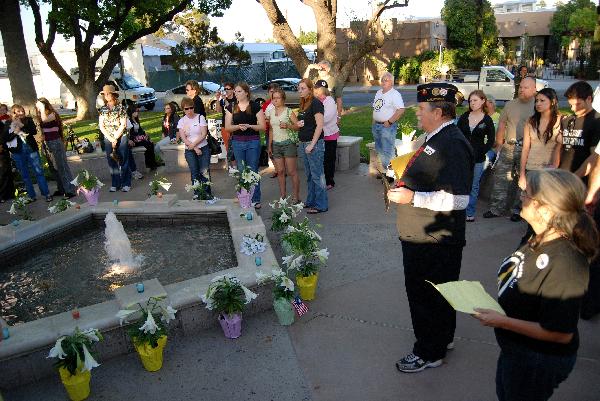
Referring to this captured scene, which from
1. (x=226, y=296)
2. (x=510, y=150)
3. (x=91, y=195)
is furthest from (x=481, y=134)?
(x=91, y=195)

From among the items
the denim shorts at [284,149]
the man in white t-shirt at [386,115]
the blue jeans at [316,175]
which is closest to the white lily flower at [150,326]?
the blue jeans at [316,175]

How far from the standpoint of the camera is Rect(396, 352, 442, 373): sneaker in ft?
11.3

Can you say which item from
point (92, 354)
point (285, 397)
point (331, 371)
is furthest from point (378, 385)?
point (92, 354)

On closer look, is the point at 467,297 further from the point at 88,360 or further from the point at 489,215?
the point at 489,215

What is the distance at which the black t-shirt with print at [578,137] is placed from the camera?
14.4ft

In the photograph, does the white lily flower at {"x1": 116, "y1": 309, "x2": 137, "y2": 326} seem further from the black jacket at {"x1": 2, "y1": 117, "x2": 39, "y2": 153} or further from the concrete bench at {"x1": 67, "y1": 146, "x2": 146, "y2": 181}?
the concrete bench at {"x1": 67, "y1": 146, "x2": 146, "y2": 181}

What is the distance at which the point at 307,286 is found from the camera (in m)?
4.45

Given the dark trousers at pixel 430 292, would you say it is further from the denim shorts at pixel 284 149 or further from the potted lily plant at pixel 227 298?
the denim shorts at pixel 284 149

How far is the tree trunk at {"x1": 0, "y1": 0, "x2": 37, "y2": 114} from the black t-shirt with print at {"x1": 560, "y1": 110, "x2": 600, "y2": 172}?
12879mm

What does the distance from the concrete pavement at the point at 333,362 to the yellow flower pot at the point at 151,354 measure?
0.19 ft

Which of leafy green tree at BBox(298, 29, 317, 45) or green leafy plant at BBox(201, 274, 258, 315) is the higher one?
leafy green tree at BBox(298, 29, 317, 45)

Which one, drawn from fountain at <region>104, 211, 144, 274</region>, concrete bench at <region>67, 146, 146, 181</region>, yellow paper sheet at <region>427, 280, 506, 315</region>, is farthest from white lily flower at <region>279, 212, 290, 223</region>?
concrete bench at <region>67, 146, 146, 181</region>

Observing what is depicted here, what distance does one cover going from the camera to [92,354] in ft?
11.2

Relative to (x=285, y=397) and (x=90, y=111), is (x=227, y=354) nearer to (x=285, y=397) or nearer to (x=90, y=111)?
(x=285, y=397)
